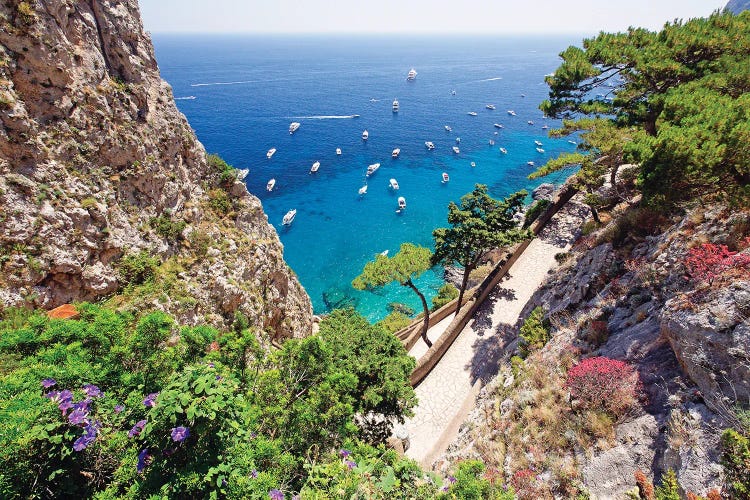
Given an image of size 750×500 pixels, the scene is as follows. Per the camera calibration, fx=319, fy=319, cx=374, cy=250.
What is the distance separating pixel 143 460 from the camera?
604cm

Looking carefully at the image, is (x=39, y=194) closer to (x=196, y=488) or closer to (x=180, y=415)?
(x=180, y=415)

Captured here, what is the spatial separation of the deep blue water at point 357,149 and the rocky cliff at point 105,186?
1805 cm

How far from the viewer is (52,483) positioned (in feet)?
19.9

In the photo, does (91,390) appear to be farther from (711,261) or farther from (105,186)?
(711,261)

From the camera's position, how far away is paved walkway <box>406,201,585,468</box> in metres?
17.0

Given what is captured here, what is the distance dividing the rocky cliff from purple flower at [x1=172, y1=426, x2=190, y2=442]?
34.5ft

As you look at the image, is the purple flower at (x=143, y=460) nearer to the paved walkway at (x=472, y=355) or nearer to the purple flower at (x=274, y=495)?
the purple flower at (x=274, y=495)

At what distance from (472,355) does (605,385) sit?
380 inches

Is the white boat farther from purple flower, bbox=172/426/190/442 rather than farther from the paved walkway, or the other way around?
purple flower, bbox=172/426/190/442

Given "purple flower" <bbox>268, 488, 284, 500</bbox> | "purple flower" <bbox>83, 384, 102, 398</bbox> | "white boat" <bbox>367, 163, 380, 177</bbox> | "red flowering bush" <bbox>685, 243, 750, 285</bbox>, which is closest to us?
"purple flower" <bbox>268, 488, 284, 500</bbox>

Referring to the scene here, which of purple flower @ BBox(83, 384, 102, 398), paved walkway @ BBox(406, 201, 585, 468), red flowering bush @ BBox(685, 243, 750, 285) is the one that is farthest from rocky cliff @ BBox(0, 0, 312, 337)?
red flowering bush @ BBox(685, 243, 750, 285)

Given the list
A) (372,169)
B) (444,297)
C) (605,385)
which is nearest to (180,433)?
(605,385)

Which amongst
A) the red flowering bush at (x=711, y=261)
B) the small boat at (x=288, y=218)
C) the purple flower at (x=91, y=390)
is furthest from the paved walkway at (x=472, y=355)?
the small boat at (x=288, y=218)

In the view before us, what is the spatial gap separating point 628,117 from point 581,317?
11851mm
